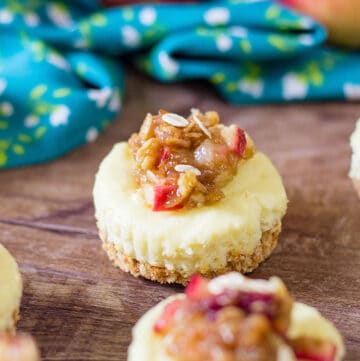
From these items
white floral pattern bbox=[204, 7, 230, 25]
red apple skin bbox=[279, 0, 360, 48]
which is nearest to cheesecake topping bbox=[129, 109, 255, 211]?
white floral pattern bbox=[204, 7, 230, 25]

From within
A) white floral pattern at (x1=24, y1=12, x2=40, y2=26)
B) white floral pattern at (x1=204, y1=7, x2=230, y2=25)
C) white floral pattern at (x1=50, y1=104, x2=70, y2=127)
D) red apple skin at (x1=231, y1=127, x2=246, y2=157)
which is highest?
white floral pattern at (x1=204, y1=7, x2=230, y2=25)

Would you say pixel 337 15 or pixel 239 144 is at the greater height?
pixel 337 15

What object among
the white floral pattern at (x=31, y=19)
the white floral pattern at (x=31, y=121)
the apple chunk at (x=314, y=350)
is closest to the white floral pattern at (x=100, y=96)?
the white floral pattern at (x=31, y=121)

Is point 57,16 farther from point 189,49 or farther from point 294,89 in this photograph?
point 294,89

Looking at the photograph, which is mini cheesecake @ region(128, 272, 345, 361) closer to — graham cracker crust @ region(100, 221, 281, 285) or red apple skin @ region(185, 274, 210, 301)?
red apple skin @ region(185, 274, 210, 301)

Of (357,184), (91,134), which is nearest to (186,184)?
(357,184)

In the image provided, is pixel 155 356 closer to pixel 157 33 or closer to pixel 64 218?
pixel 64 218

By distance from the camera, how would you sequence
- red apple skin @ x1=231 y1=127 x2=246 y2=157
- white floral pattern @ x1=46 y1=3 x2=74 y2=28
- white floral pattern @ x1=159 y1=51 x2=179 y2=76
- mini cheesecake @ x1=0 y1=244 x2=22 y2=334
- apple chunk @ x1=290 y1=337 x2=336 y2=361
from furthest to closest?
1. white floral pattern @ x1=46 y1=3 x2=74 y2=28
2. white floral pattern @ x1=159 y1=51 x2=179 y2=76
3. red apple skin @ x1=231 y1=127 x2=246 y2=157
4. mini cheesecake @ x1=0 y1=244 x2=22 y2=334
5. apple chunk @ x1=290 y1=337 x2=336 y2=361

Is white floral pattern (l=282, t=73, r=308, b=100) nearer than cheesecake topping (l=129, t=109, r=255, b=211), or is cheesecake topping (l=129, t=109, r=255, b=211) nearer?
cheesecake topping (l=129, t=109, r=255, b=211)
